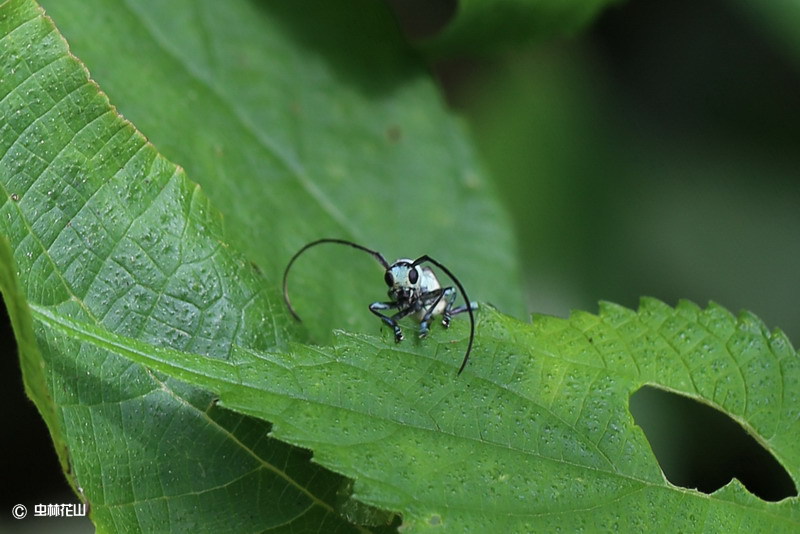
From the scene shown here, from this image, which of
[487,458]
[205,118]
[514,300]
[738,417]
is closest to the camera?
[487,458]

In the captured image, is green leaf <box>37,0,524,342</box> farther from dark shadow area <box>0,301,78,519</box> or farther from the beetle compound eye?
dark shadow area <box>0,301,78,519</box>

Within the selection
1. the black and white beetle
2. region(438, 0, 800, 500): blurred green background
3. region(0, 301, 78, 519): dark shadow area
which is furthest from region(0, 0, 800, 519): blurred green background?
region(0, 301, 78, 519): dark shadow area

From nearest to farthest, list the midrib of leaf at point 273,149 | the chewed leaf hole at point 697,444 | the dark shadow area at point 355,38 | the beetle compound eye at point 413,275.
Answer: the beetle compound eye at point 413,275
the midrib of leaf at point 273,149
the dark shadow area at point 355,38
the chewed leaf hole at point 697,444

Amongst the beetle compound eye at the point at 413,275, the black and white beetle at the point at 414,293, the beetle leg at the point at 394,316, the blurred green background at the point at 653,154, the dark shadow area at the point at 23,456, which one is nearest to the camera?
the beetle leg at the point at 394,316

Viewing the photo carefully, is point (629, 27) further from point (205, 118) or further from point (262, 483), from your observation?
point (262, 483)

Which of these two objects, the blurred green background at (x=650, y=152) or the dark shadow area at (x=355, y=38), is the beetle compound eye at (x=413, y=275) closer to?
the dark shadow area at (x=355, y=38)

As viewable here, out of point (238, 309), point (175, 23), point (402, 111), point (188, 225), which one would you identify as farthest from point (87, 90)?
point (402, 111)

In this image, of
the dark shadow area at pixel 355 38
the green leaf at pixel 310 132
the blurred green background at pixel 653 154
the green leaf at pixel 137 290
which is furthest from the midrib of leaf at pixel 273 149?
the blurred green background at pixel 653 154
